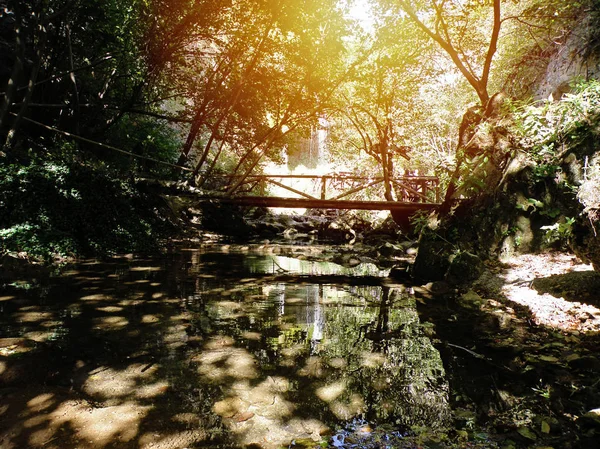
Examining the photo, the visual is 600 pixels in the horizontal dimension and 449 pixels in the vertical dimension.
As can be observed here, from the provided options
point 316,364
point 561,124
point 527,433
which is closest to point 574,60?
point 561,124

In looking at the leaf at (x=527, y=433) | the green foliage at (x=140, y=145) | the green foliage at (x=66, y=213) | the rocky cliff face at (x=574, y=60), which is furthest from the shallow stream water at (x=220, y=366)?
the rocky cliff face at (x=574, y=60)

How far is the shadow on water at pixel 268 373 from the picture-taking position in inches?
78.8

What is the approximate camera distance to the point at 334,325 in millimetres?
4066

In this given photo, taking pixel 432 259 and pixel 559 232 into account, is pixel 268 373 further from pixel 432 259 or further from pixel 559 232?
pixel 432 259

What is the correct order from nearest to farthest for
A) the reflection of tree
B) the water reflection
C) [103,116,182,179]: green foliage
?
the water reflection < the reflection of tree < [103,116,182,179]: green foliage

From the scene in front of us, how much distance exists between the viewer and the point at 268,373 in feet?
9.09

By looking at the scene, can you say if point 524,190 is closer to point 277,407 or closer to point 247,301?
point 247,301

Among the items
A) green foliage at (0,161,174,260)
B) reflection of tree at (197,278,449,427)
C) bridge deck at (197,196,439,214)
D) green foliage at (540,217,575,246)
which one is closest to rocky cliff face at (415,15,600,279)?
green foliage at (540,217,575,246)

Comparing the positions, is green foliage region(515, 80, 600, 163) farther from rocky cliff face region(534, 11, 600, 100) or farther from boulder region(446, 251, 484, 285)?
rocky cliff face region(534, 11, 600, 100)

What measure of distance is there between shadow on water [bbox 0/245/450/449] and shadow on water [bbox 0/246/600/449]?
0.01 meters

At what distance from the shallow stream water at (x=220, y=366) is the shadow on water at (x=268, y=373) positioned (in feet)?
0.04

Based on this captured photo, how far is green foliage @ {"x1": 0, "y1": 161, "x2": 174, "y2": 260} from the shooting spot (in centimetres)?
662

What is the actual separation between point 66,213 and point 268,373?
22.6 ft

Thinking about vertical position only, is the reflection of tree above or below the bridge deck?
below
